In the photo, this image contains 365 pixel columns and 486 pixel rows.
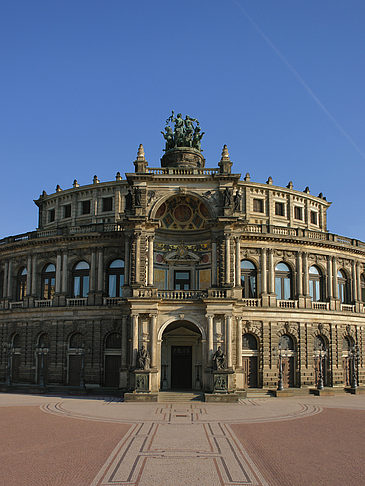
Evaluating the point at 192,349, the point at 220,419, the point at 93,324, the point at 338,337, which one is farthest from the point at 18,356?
the point at 338,337

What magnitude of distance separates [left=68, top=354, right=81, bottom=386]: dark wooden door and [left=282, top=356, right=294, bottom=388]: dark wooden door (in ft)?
64.6

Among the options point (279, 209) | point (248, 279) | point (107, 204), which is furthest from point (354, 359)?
point (107, 204)

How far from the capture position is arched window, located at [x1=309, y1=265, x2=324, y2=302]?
5025cm

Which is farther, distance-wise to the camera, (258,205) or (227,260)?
(258,205)

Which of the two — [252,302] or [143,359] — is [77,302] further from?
[252,302]

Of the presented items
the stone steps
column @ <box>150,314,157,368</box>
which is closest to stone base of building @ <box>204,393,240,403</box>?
the stone steps

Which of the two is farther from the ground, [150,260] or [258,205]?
[258,205]

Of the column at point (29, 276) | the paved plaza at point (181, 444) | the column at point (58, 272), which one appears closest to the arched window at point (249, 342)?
the paved plaza at point (181, 444)

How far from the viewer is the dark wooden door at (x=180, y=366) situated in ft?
147

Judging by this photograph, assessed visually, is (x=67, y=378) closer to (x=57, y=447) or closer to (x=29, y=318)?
(x=29, y=318)

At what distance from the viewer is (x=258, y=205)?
5403 centimetres

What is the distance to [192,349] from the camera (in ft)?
148

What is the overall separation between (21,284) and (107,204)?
12698mm

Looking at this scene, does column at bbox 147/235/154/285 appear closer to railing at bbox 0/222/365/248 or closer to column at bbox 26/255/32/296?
railing at bbox 0/222/365/248
